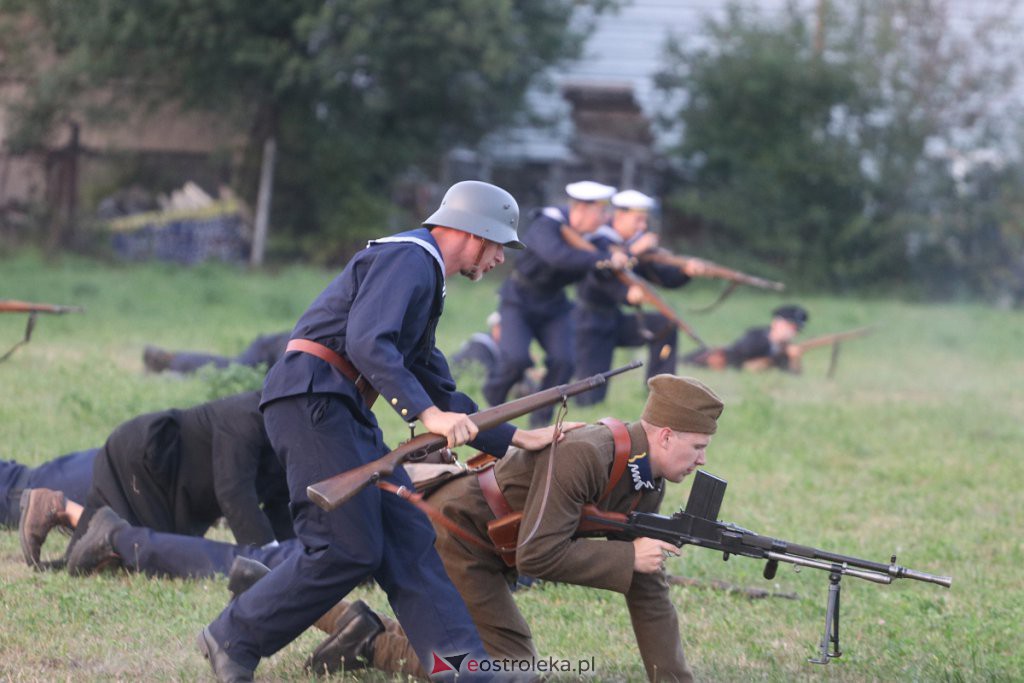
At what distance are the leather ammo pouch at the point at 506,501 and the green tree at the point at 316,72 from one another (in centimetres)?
2022

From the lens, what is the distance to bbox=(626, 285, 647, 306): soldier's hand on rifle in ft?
41.8

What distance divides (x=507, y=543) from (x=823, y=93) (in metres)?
25.8

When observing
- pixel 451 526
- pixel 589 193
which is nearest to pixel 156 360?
pixel 589 193

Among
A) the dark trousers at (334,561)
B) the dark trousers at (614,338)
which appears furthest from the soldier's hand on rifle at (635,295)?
the dark trousers at (334,561)

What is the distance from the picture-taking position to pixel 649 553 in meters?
5.23

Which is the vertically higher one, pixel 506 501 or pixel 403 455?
pixel 403 455

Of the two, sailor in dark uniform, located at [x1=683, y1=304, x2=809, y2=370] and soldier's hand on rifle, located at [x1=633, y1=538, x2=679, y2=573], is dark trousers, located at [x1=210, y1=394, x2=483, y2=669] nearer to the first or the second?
soldier's hand on rifle, located at [x1=633, y1=538, x2=679, y2=573]

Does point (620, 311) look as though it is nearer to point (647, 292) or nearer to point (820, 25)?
point (647, 292)

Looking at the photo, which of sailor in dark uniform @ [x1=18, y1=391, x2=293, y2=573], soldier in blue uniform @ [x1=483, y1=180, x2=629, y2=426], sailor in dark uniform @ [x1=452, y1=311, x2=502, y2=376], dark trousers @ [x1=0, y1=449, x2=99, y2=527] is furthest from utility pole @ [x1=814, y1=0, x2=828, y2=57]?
sailor in dark uniform @ [x1=18, y1=391, x2=293, y2=573]

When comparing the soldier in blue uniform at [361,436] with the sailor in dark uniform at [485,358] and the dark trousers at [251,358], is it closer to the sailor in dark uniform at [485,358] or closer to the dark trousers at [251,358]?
the dark trousers at [251,358]

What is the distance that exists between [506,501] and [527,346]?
20.7 feet

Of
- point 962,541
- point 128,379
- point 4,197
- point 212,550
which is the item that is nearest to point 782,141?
point 4,197

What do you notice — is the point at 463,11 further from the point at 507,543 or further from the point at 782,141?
the point at 507,543

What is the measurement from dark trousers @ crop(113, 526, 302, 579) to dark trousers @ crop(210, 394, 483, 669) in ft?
5.24
